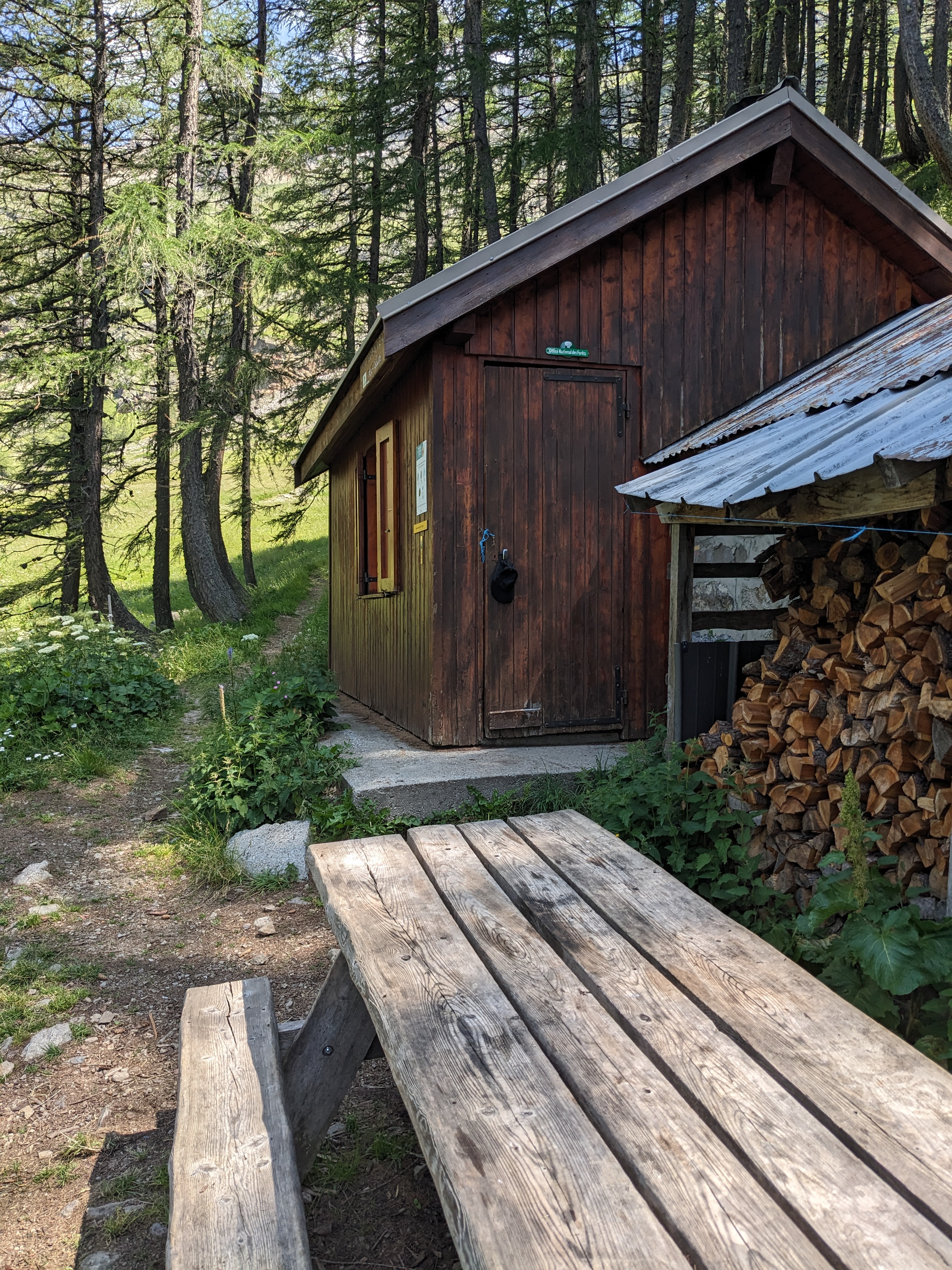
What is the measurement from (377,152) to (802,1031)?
59.4 ft

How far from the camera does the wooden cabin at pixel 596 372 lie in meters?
6.05

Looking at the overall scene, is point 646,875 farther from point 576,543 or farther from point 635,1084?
point 576,543

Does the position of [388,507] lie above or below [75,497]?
below

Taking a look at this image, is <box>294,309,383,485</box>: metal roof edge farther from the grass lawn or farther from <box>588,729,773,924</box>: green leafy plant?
<box>588,729,773,924</box>: green leafy plant

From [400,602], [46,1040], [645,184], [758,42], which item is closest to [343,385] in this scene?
[400,602]

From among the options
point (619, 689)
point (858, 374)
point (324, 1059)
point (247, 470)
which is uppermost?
point (247, 470)

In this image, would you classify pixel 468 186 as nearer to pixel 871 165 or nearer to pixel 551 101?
pixel 551 101

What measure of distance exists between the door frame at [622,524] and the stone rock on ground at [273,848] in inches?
59.5

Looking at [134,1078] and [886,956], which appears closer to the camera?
[886,956]

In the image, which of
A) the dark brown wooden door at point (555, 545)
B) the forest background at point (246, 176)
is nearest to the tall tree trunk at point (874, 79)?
the forest background at point (246, 176)

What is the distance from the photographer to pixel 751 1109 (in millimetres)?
1383

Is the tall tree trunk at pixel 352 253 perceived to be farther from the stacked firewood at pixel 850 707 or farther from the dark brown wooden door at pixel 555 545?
the stacked firewood at pixel 850 707

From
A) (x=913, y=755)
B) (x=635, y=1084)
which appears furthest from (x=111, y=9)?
(x=635, y=1084)

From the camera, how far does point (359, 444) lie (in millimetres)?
9305
